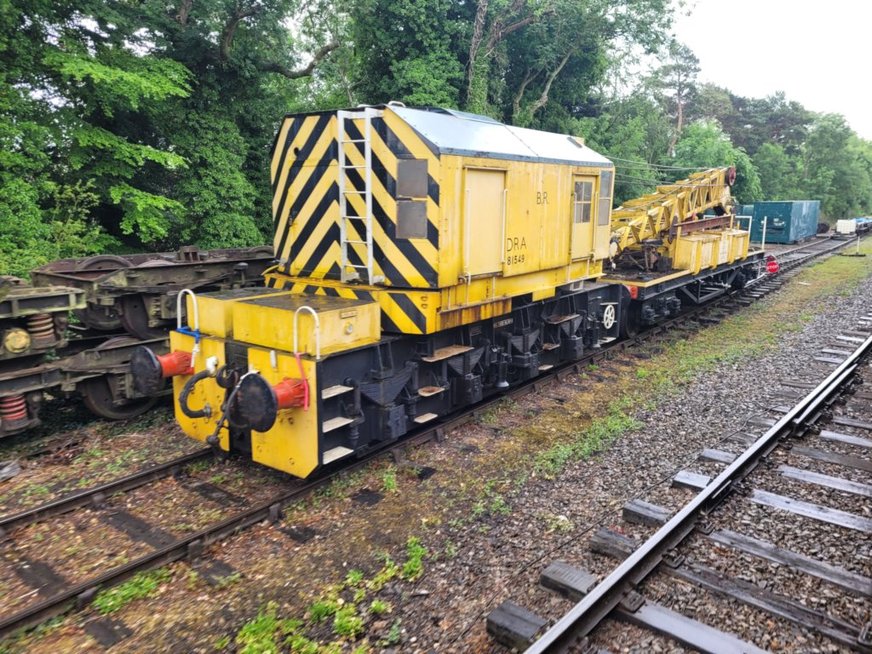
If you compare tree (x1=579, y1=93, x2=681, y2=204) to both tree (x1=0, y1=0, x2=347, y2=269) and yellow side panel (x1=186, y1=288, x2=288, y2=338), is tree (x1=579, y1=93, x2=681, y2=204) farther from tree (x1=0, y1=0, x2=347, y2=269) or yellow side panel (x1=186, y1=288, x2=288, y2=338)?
yellow side panel (x1=186, y1=288, x2=288, y2=338)

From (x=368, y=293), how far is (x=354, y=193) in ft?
3.41

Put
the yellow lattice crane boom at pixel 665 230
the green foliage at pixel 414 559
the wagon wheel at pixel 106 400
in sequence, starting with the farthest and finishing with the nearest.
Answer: the yellow lattice crane boom at pixel 665 230 → the wagon wheel at pixel 106 400 → the green foliage at pixel 414 559

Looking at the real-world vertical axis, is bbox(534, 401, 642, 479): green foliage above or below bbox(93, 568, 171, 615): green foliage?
above

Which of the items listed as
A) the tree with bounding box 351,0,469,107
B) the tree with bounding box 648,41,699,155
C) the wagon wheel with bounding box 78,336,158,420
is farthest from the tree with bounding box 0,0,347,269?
the tree with bounding box 648,41,699,155

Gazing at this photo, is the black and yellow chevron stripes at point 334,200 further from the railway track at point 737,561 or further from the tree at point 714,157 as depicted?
the tree at point 714,157

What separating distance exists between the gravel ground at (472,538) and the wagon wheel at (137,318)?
4.07 meters

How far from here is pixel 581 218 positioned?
8.66 meters

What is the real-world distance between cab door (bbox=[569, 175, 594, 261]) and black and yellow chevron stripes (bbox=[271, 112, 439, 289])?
3.05 meters

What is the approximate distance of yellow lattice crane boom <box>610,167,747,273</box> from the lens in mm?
12594

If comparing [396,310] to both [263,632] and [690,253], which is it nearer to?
[263,632]

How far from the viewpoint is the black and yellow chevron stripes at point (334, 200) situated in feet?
20.0

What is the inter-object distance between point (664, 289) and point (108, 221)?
1236 centimetres

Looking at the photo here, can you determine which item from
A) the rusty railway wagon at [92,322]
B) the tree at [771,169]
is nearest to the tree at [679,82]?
the tree at [771,169]

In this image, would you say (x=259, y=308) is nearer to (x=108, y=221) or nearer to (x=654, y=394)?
(x=654, y=394)
